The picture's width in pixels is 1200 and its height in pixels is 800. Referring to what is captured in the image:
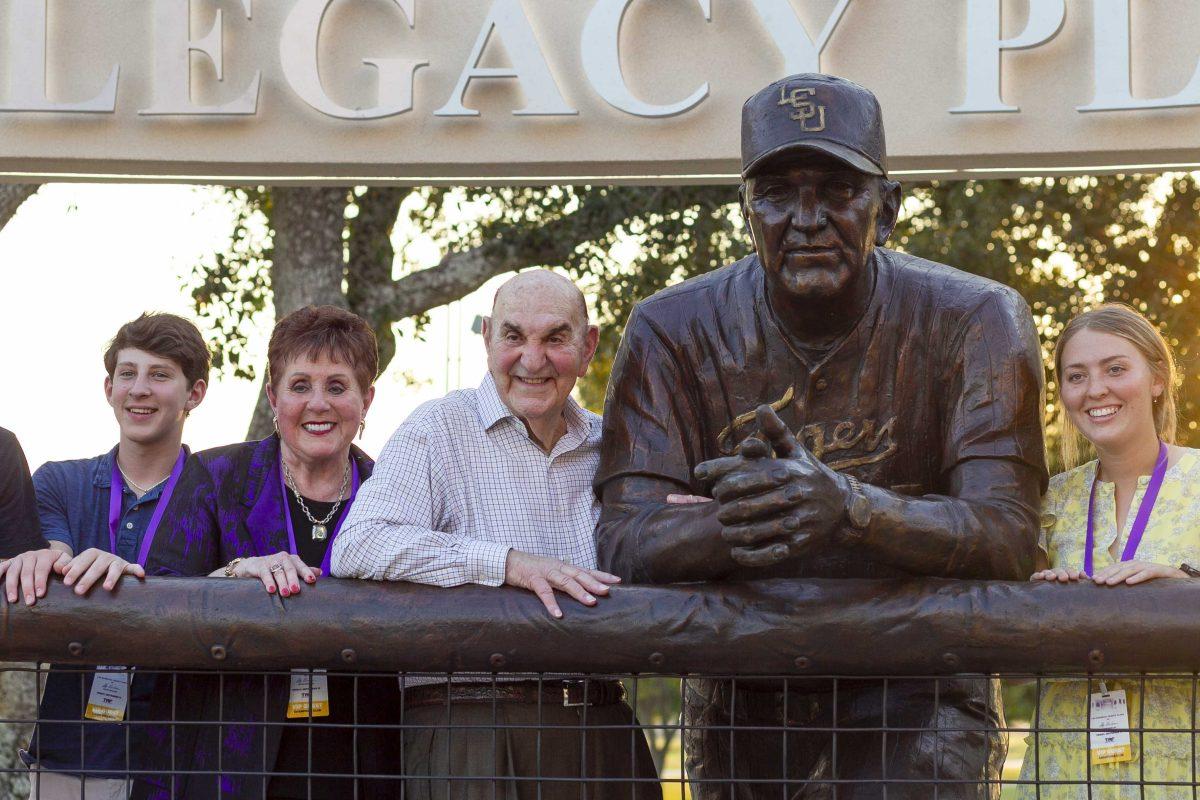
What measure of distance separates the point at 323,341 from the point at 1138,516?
1.97 meters

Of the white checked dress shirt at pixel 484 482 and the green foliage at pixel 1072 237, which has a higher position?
the green foliage at pixel 1072 237

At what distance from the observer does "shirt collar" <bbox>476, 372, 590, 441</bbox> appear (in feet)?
12.2

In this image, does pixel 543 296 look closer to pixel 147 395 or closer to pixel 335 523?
pixel 335 523

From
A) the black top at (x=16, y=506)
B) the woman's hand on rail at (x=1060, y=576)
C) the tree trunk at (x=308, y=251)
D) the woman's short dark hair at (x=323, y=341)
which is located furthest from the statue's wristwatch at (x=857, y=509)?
the tree trunk at (x=308, y=251)

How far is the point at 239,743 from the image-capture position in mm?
3191

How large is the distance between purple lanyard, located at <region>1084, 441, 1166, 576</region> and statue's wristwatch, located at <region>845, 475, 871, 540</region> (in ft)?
3.58

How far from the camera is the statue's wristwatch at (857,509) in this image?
8.77ft

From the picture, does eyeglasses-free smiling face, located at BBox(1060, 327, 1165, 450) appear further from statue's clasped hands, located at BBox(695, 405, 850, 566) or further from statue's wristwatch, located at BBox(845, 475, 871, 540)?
statue's clasped hands, located at BBox(695, 405, 850, 566)

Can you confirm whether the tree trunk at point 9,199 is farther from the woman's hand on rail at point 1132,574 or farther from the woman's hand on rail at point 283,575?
the woman's hand on rail at point 1132,574

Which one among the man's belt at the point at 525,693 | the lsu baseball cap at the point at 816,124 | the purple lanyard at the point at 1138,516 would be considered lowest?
the man's belt at the point at 525,693

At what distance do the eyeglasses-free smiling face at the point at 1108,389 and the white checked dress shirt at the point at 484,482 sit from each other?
1196 millimetres

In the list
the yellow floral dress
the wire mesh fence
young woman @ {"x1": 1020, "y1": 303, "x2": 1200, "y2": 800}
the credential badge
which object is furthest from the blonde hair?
the credential badge

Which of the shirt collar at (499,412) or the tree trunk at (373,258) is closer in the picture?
the shirt collar at (499,412)

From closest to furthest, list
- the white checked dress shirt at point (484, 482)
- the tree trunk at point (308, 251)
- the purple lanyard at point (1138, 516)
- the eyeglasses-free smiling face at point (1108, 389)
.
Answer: the white checked dress shirt at point (484, 482) < the purple lanyard at point (1138, 516) < the eyeglasses-free smiling face at point (1108, 389) < the tree trunk at point (308, 251)
